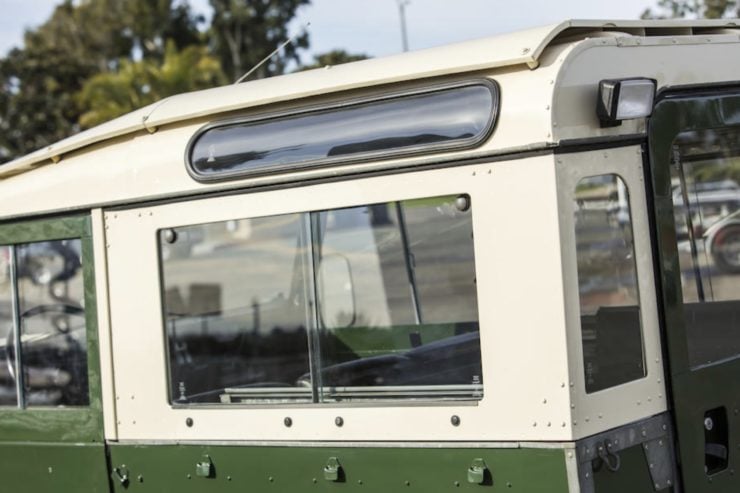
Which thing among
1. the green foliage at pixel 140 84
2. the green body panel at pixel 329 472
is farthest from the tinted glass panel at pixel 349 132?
the green foliage at pixel 140 84

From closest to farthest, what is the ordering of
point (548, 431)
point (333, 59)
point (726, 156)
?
point (548, 431) → point (726, 156) → point (333, 59)

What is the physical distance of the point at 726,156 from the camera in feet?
15.7

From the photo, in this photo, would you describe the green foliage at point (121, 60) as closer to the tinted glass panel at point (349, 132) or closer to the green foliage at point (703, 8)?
the green foliage at point (703, 8)

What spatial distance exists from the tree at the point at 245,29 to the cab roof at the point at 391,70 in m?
30.2

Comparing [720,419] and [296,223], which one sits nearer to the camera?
[720,419]

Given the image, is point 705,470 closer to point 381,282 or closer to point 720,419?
point 720,419

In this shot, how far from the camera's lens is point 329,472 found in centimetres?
412

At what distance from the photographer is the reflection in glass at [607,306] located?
149 inches

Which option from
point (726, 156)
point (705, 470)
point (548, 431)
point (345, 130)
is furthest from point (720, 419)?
point (345, 130)

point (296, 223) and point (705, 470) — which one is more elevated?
point (296, 223)

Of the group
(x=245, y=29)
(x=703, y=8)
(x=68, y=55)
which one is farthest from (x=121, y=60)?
(x=703, y=8)

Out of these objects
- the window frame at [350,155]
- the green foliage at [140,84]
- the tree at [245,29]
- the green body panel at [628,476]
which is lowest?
the green body panel at [628,476]

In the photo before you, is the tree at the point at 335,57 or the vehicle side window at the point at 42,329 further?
the tree at the point at 335,57

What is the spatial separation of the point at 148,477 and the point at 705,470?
85.3 inches
